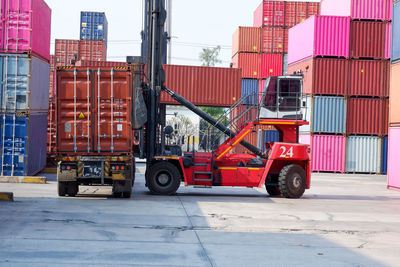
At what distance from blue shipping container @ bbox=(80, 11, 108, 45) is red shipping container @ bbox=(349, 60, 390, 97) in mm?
29950

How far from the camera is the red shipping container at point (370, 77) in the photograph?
3181 centimetres

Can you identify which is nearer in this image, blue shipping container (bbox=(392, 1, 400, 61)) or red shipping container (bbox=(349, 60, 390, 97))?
blue shipping container (bbox=(392, 1, 400, 61))

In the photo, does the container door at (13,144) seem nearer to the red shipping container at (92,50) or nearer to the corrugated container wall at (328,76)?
the corrugated container wall at (328,76)

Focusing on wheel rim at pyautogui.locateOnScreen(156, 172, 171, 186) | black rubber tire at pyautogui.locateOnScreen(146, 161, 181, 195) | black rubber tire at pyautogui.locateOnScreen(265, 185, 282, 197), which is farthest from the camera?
black rubber tire at pyautogui.locateOnScreen(265, 185, 282, 197)

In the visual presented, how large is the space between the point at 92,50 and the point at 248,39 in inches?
693

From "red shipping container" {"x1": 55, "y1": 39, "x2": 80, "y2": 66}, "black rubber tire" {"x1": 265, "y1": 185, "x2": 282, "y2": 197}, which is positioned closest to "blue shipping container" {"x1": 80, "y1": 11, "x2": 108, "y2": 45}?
"red shipping container" {"x1": 55, "y1": 39, "x2": 80, "y2": 66}

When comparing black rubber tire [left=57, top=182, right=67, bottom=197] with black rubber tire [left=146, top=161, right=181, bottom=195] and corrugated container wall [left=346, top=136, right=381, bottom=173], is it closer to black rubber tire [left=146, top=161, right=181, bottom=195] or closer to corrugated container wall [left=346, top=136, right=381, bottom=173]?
black rubber tire [left=146, top=161, right=181, bottom=195]

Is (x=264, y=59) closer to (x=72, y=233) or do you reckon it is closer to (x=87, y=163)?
(x=87, y=163)

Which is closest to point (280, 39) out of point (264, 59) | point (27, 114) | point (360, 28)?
point (264, 59)

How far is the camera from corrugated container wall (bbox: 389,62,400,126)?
22.2m

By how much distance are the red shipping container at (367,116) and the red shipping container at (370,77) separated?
462 millimetres

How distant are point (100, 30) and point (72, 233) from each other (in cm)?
4805

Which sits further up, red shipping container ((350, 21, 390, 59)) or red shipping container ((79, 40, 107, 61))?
red shipping container ((79, 40, 107, 61))

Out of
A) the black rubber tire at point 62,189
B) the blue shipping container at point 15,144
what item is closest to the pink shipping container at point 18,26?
the blue shipping container at point 15,144
